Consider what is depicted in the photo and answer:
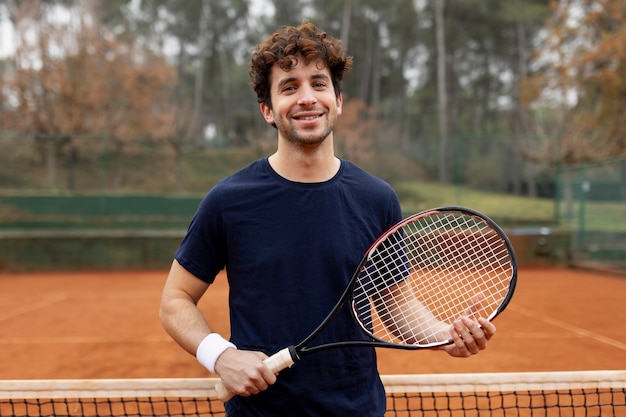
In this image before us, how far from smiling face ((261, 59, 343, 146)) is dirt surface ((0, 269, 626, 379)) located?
3.02 meters

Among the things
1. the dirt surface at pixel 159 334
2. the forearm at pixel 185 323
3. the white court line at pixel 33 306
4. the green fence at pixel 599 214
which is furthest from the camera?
the green fence at pixel 599 214

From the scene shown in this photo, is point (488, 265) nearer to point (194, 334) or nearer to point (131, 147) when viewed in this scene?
point (194, 334)

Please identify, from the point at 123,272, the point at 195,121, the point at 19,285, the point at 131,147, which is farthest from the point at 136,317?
the point at 195,121

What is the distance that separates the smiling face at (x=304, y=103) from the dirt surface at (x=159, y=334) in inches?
119

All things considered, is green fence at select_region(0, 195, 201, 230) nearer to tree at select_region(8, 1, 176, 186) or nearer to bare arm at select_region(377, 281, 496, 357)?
tree at select_region(8, 1, 176, 186)

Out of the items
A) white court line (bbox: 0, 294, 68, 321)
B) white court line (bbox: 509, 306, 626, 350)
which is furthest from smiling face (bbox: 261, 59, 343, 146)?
white court line (bbox: 0, 294, 68, 321)

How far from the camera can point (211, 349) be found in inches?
57.0

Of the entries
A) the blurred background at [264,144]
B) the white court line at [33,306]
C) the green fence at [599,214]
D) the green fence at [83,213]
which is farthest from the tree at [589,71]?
the white court line at [33,306]

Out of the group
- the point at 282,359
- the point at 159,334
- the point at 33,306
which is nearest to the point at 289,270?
the point at 282,359

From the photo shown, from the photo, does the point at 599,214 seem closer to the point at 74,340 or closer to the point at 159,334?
the point at 159,334

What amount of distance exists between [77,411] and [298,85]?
8.96 ft

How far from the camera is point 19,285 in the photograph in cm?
936

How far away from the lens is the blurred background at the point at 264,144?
37.9 ft

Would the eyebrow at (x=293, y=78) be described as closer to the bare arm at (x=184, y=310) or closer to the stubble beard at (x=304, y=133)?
the stubble beard at (x=304, y=133)
